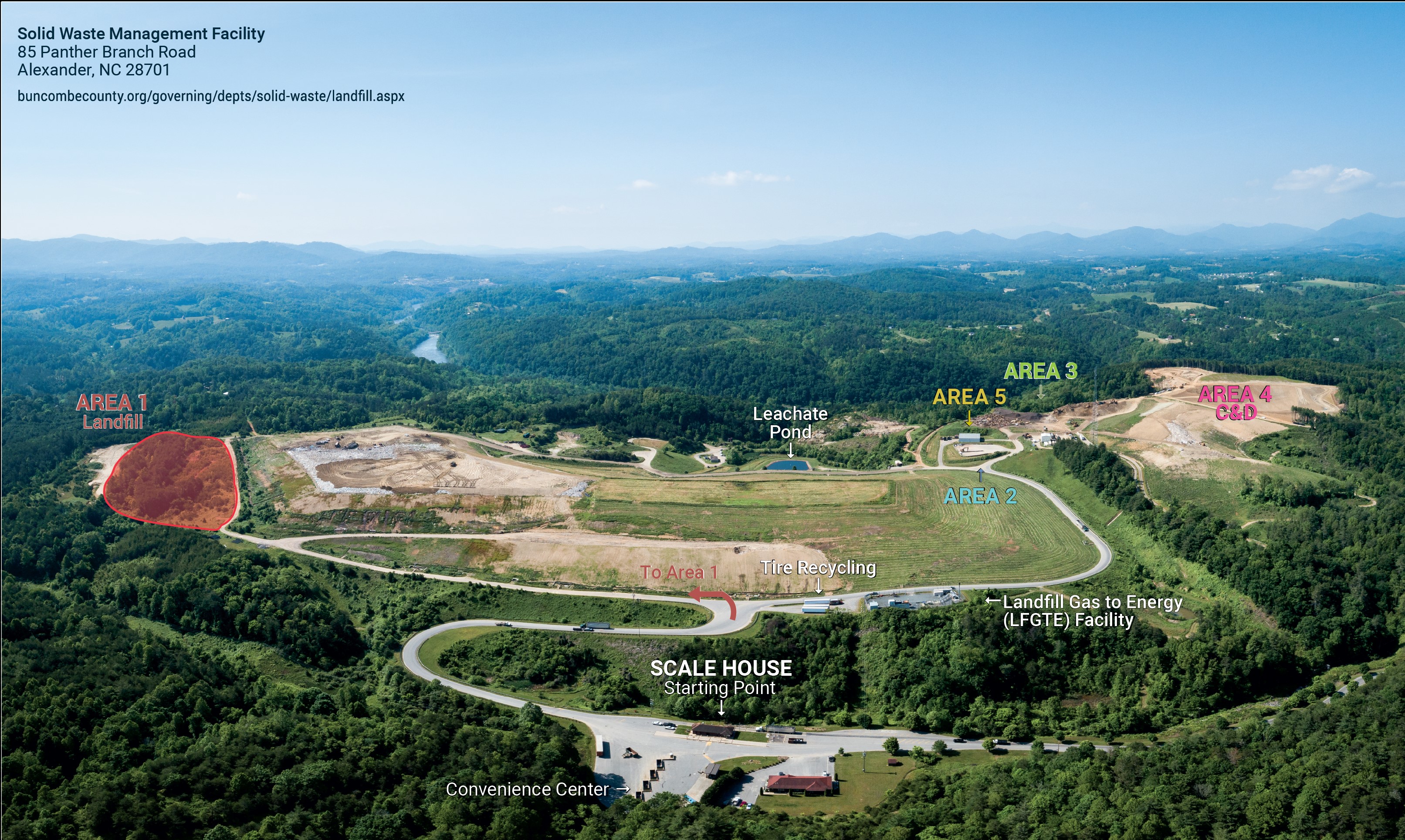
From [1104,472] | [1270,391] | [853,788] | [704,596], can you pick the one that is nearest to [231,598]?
[704,596]

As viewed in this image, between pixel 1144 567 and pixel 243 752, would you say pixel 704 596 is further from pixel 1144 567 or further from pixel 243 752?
pixel 1144 567

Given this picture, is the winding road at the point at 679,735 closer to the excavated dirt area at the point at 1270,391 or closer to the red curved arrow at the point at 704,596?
the red curved arrow at the point at 704,596

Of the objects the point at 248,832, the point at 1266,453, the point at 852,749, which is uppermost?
the point at 1266,453

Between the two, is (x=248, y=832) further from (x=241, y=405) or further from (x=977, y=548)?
(x=241, y=405)

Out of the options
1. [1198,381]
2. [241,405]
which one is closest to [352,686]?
[241,405]

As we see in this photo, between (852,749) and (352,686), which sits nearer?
(852,749)
